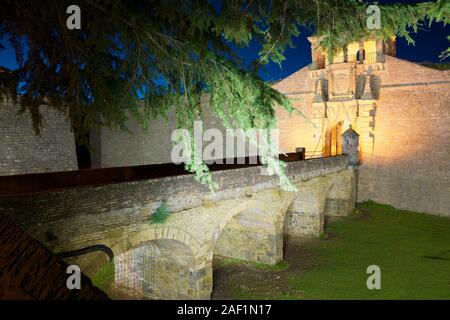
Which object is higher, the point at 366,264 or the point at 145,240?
the point at 145,240

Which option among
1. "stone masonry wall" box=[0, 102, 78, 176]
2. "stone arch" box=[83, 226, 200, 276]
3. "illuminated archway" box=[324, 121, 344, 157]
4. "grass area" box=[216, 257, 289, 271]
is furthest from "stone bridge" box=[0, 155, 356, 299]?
"stone masonry wall" box=[0, 102, 78, 176]

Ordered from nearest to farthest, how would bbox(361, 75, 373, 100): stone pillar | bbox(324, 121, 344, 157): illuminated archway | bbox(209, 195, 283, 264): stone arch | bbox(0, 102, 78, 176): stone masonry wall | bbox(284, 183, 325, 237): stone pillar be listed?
bbox(209, 195, 283, 264): stone arch, bbox(0, 102, 78, 176): stone masonry wall, bbox(284, 183, 325, 237): stone pillar, bbox(361, 75, 373, 100): stone pillar, bbox(324, 121, 344, 157): illuminated archway

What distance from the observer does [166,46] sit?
589 cm

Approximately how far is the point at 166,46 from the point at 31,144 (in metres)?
12.5

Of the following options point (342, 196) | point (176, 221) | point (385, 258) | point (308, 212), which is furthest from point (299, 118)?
point (176, 221)

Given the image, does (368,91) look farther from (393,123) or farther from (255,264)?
(255,264)

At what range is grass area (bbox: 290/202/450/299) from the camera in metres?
10.2

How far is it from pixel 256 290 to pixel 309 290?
1640mm

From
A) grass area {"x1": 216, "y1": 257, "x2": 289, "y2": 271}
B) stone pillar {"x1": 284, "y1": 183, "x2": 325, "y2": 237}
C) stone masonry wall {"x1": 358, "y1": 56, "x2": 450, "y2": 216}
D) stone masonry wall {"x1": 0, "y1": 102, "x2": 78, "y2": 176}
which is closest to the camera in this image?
grass area {"x1": 216, "y1": 257, "x2": 289, "y2": 271}

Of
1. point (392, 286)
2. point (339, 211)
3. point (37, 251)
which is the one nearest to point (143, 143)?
point (339, 211)

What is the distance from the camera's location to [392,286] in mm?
10391

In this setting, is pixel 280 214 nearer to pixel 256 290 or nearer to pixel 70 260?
pixel 256 290

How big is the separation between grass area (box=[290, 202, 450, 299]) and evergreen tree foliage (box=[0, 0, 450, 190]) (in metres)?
6.95

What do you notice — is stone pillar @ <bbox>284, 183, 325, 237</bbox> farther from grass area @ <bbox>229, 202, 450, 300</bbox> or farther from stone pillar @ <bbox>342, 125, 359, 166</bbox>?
stone pillar @ <bbox>342, 125, 359, 166</bbox>
